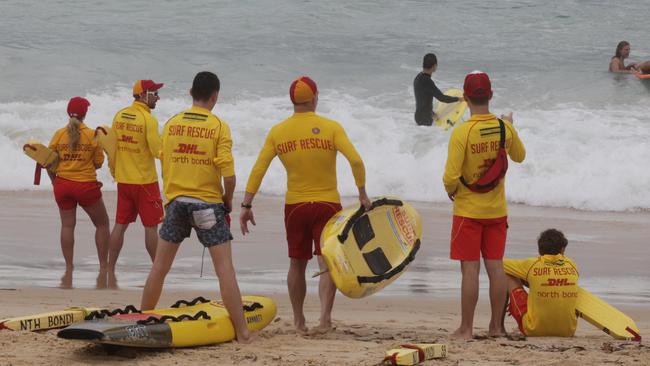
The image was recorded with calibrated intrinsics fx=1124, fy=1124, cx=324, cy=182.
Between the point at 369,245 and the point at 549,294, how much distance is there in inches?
46.9

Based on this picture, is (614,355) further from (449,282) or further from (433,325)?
(449,282)

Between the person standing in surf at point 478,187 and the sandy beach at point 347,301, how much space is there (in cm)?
41

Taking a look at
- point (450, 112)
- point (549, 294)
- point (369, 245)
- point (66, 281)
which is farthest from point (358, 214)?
point (450, 112)

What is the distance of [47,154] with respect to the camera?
9.16 m

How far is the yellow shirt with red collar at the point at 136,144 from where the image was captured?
891 centimetres

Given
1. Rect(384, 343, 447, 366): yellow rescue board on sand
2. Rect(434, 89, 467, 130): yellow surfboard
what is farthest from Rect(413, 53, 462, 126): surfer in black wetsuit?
Rect(384, 343, 447, 366): yellow rescue board on sand

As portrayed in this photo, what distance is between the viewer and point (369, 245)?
24.0 feet

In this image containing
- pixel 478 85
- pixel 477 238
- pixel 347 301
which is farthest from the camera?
pixel 347 301

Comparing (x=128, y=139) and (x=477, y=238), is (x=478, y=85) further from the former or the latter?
(x=128, y=139)

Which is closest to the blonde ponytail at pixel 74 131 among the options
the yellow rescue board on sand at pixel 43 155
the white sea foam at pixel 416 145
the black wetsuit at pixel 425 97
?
the yellow rescue board on sand at pixel 43 155

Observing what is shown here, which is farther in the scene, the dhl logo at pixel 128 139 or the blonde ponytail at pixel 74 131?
the blonde ponytail at pixel 74 131

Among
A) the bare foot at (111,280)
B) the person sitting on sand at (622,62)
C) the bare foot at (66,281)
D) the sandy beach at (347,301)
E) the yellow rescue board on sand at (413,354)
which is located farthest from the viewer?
the person sitting on sand at (622,62)

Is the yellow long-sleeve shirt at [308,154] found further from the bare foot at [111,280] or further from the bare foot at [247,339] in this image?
the bare foot at [111,280]

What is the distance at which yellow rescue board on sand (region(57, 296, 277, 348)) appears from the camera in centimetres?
610
